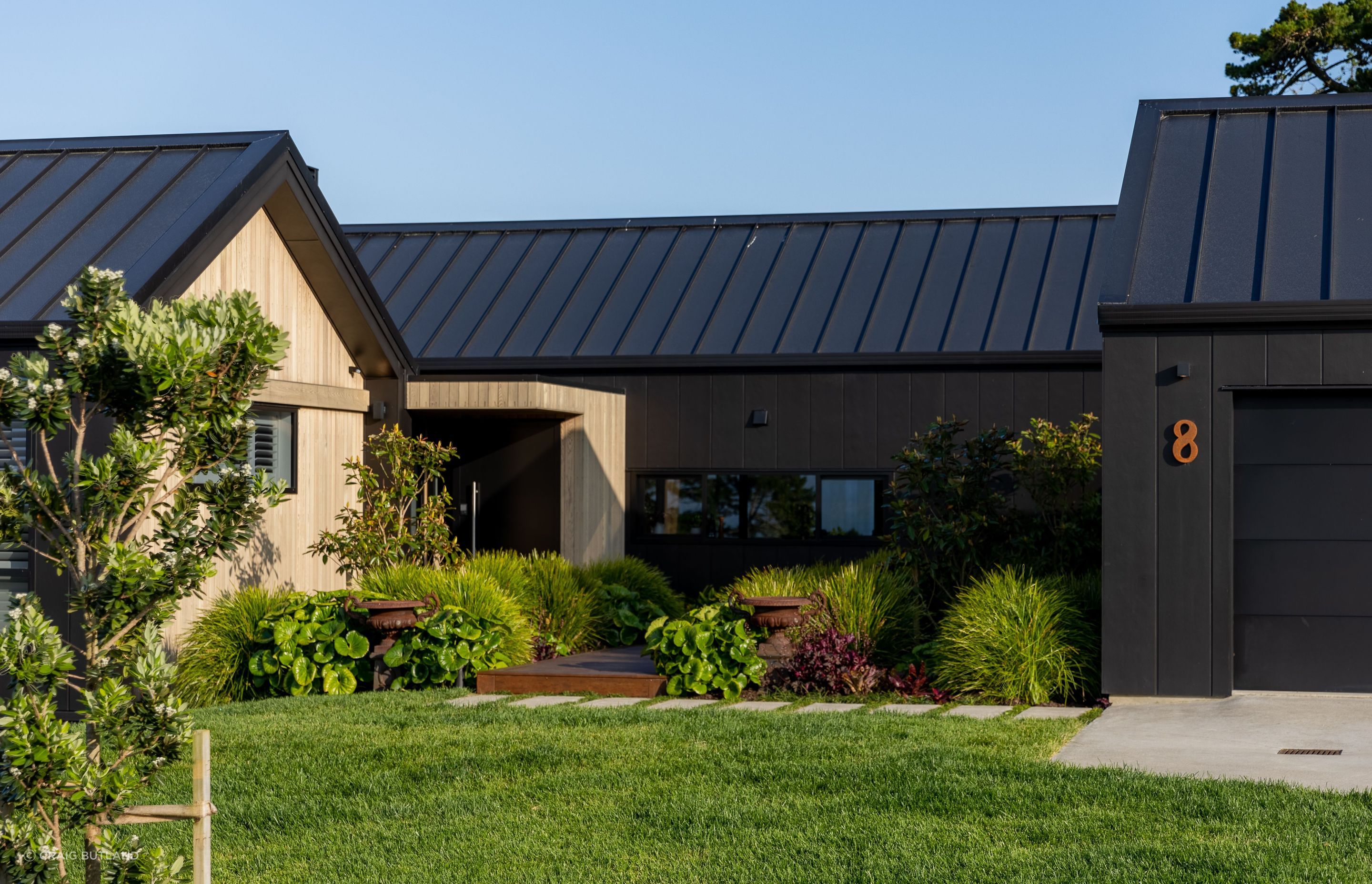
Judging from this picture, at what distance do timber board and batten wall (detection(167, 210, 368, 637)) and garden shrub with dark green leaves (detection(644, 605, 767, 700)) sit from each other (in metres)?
3.79

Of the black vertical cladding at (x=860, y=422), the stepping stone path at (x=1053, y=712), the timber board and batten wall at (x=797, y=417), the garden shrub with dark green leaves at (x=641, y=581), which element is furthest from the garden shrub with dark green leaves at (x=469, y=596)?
the black vertical cladding at (x=860, y=422)

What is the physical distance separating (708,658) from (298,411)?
15.5 feet

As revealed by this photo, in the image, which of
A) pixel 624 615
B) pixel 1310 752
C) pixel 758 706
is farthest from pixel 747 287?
pixel 1310 752

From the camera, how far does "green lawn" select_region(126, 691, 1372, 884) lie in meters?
5.89

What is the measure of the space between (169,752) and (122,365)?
1237mm

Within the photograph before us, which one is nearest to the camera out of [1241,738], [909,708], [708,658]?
[1241,738]

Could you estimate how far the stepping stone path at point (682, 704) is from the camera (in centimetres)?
1021

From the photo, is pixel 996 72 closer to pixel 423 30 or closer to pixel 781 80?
pixel 781 80

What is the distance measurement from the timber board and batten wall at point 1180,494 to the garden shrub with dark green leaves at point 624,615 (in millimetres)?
5085

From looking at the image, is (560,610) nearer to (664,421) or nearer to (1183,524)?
(664,421)

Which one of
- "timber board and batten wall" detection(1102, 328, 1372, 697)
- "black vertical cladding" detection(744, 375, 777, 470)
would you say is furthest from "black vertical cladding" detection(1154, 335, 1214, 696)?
"black vertical cladding" detection(744, 375, 777, 470)

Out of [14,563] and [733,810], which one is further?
[14,563]

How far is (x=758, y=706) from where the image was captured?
10453mm

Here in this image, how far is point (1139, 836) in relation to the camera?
623 cm
